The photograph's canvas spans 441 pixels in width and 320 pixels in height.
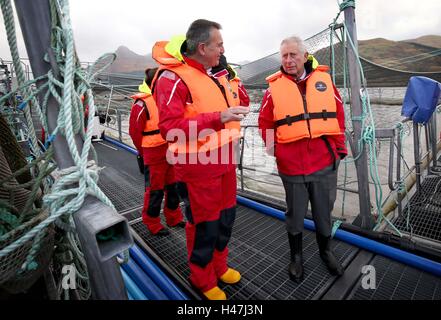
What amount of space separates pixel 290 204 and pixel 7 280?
1723mm

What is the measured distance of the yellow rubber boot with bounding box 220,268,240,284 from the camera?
2.06 metres

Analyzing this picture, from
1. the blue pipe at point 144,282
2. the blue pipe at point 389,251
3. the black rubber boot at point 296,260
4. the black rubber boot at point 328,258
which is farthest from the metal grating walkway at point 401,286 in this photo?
the blue pipe at point 144,282

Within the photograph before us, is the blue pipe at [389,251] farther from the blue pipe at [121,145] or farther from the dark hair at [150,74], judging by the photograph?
the blue pipe at [121,145]

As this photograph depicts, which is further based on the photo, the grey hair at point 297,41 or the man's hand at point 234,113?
the grey hair at point 297,41

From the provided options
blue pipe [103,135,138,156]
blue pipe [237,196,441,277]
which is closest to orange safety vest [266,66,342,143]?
blue pipe [237,196,441,277]

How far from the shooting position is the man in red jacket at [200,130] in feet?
5.22

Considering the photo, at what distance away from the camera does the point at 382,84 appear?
34.9ft

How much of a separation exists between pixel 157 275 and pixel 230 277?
0.58 metres

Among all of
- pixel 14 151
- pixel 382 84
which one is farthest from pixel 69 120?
pixel 382 84

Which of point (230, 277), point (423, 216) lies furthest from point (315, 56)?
point (230, 277)

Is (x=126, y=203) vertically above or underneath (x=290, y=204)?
underneath

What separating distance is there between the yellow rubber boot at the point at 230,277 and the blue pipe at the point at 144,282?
0.46 m

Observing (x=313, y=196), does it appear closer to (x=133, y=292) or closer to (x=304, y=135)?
(x=304, y=135)

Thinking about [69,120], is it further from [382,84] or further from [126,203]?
[382,84]
